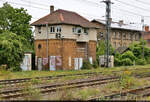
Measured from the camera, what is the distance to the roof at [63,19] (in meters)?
33.4

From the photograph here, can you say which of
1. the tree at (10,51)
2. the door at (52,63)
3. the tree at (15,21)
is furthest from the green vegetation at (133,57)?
the tree at (10,51)

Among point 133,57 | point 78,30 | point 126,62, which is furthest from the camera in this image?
point 133,57

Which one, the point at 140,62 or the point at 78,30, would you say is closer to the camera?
the point at 78,30

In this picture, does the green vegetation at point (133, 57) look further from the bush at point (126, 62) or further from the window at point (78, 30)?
the window at point (78, 30)

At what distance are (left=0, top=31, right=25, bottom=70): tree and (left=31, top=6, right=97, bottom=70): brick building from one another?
520 cm

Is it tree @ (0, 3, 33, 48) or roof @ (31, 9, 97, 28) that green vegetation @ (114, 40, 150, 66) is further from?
tree @ (0, 3, 33, 48)

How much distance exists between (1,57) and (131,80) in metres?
17.0

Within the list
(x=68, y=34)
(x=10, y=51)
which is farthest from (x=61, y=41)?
(x=10, y=51)

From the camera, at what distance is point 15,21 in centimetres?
4469

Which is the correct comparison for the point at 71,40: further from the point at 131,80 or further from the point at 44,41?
the point at 131,80

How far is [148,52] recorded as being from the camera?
167 feet

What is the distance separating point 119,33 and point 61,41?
31.3 m

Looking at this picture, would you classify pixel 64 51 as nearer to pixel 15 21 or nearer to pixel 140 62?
pixel 15 21

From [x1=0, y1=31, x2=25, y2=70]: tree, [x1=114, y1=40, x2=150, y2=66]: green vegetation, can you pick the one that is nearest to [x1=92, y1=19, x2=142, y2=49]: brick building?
[x1=114, y1=40, x2=150, y2=66]: green vegetation
